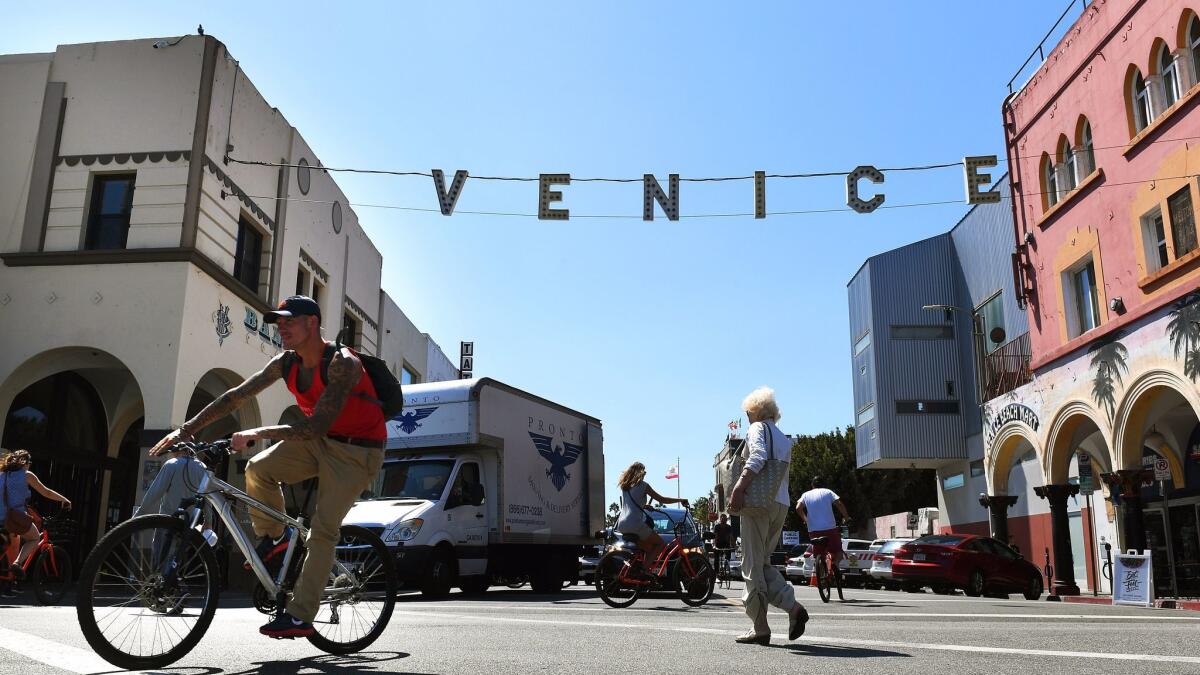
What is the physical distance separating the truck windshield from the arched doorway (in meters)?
7.78

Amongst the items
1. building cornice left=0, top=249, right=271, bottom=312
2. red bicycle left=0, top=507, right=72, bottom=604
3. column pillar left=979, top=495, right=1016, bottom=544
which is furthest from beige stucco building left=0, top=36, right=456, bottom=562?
column pillar left=979, top=495, right=1016, bottom=544

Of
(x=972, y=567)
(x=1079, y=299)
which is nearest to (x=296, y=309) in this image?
(x=972, y=567)

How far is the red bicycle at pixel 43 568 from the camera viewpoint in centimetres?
1089

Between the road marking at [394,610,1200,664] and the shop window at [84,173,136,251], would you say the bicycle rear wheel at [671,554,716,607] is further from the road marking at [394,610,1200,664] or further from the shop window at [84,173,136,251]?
the shop window at [84,173,136,251]

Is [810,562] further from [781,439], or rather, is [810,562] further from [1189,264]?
[781,439]

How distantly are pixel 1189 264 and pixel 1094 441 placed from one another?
31.5 feet

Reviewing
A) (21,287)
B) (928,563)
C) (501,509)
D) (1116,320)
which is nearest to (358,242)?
(21,287)

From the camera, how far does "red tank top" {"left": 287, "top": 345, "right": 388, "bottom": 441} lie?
4945 millimetres

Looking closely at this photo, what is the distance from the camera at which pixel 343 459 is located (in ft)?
16.2

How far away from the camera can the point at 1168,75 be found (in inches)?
660

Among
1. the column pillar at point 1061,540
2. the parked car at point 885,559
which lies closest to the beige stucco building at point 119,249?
the parked car at point 885,559

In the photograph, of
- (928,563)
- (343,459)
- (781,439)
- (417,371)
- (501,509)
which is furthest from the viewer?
(417,371)

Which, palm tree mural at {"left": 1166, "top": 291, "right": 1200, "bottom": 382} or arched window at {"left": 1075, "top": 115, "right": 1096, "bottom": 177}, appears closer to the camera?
palm tree mural at {"left": 1166, "top": 291, "right": 1200, "bottom": 382}

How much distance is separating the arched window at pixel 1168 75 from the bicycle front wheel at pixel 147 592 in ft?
55.9
